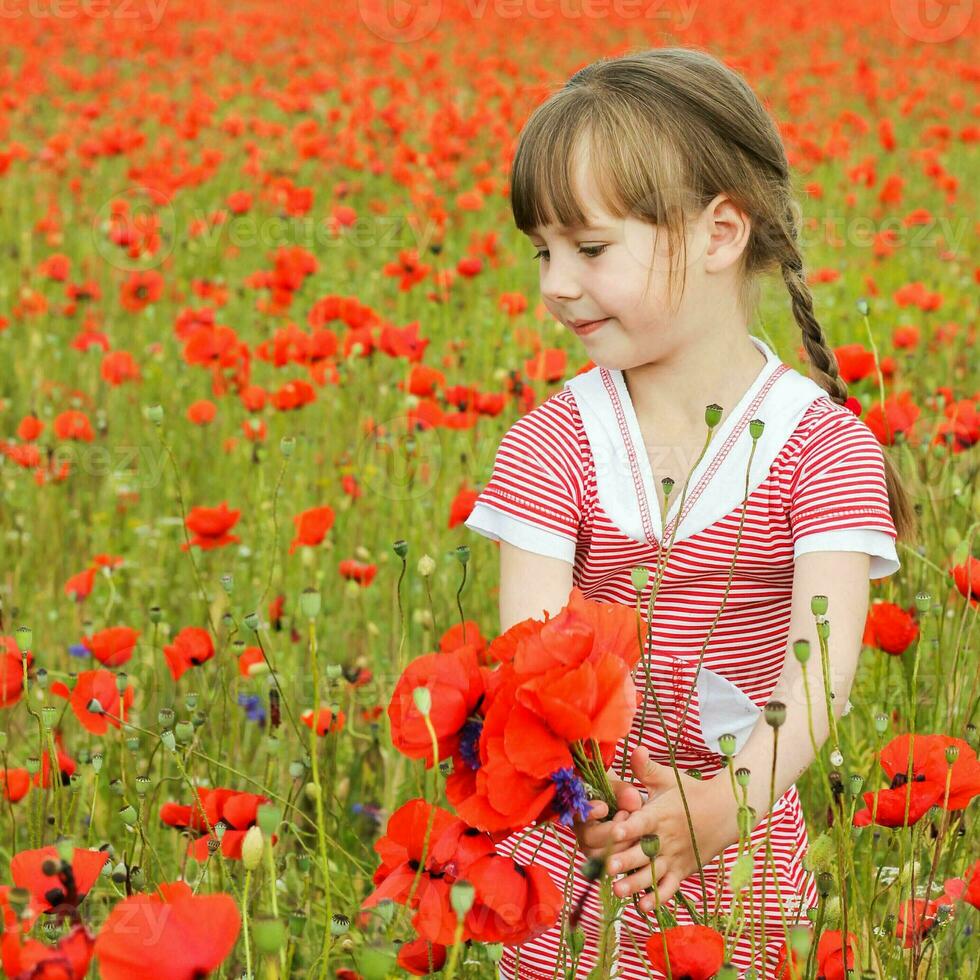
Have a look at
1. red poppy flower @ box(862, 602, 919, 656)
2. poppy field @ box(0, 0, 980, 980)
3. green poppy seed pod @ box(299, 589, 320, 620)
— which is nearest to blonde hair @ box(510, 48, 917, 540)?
red poppy flower @ box(862, 602, 919, 656)

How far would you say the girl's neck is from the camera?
1723 mm

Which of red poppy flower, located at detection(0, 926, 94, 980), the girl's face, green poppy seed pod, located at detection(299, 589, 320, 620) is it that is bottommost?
red poppy flower, located at detection(0, 926, 94, 980)

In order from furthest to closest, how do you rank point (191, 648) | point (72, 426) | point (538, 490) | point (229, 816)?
point (72, 426) → point (191, 648) → point (538, 490) → point (229, 816)

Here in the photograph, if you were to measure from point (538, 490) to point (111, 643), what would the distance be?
71 cm

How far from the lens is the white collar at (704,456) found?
5.50ft

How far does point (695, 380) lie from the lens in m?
1.73

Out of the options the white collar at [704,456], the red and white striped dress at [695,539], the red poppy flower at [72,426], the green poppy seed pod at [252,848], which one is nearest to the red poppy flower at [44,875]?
the green poppy seed pod at [252,848]

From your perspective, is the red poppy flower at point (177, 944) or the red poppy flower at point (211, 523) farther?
the red poppy flower at point (211, 523)

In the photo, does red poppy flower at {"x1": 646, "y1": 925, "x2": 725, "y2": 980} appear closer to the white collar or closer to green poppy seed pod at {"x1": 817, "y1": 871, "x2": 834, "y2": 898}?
green poppy seed pod at {"x1": 817, "y1": 871, "x2": 834, "y2": 898}

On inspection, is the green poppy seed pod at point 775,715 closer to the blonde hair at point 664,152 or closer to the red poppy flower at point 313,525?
the blonde hair at point 664,152

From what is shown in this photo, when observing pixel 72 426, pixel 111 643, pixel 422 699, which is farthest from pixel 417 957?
pixel 72 426

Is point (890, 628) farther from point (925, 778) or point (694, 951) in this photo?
point (694, 951)

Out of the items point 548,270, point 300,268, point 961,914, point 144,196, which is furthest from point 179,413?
point 961,914

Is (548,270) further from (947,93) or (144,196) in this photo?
(947,93)
